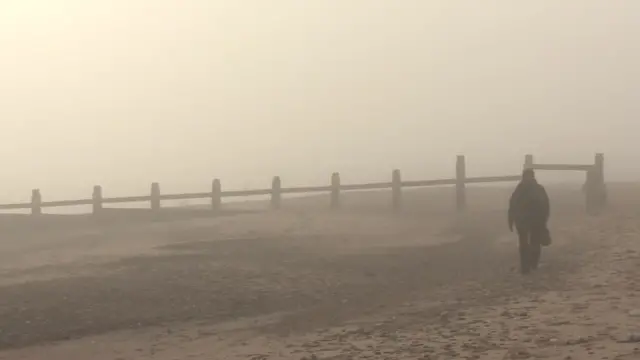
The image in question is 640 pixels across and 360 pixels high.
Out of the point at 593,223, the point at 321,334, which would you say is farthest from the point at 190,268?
the point at 593,223

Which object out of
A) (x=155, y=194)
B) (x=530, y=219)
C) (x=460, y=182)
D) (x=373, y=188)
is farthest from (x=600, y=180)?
(x=155, y=194)

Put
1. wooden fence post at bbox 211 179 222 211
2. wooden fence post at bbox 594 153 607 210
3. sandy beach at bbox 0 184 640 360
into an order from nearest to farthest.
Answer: sandy beach at bbox 0 184 640 360
wooden fence post at bbox 594 153 607 210
wooden fence post at bbox 211 179 222 211

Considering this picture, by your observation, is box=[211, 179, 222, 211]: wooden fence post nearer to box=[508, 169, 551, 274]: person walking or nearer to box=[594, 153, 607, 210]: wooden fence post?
box=[594, 153, 607, 210]: wooden fence post

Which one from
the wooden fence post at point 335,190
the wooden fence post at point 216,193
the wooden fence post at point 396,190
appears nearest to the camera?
the wooden fence post at point 216,193

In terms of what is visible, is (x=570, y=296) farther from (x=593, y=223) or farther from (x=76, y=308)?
(x=593, y=223)

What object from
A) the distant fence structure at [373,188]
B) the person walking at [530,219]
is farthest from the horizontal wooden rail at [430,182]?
the person walking at [530,219]

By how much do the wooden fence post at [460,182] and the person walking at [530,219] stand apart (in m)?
8.99

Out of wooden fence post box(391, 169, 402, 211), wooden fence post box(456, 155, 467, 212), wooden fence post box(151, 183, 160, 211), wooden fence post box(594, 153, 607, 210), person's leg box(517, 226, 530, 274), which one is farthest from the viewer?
wooden fence post box(391, 169, 402, 211)

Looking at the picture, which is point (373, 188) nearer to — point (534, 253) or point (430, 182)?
point (430, 182)

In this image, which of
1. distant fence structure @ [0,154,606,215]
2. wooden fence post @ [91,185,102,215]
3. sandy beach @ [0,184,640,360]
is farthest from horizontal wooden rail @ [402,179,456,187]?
wooden fence post @ [91,185,102,215]

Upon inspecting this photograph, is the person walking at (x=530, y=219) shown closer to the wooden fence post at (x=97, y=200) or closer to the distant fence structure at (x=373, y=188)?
the distant fence structure at (x=373, y=188)

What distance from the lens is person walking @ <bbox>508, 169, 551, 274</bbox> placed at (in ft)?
44.1

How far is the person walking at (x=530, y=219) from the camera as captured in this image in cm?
1345

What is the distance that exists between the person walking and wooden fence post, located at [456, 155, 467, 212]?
8.99m
